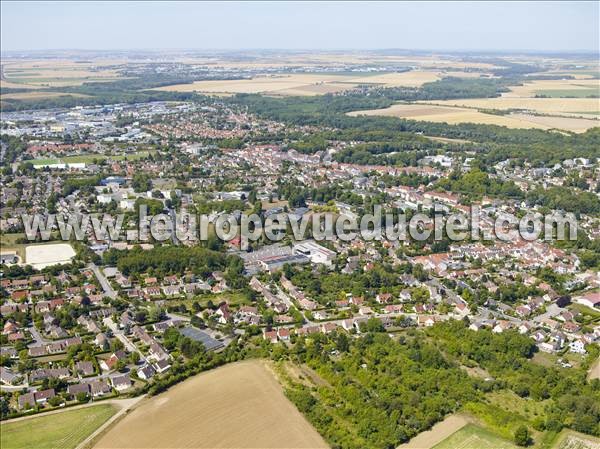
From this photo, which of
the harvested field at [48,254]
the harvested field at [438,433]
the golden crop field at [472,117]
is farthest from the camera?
the golden crop field at [472,117]

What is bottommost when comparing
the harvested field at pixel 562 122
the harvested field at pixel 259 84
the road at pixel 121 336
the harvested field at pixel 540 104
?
the road at pixel 121 336

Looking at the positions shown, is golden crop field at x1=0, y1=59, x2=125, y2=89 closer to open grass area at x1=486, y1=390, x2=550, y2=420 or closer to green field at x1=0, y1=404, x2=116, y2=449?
green field at x1=0, y1=404, x2=116, y2=449

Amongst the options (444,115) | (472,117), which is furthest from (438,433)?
(444,115)

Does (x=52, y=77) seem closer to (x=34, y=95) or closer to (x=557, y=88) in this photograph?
(x=34, y=95)

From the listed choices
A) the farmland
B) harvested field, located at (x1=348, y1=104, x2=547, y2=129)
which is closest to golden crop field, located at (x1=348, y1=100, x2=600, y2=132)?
harvested field, located at (x1=348, y1=104, x2=547, y2=129)

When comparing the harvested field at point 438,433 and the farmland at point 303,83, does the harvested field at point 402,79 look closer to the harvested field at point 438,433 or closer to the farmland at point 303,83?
the farmland at point 303,83

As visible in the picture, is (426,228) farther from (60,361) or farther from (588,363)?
(60,361)

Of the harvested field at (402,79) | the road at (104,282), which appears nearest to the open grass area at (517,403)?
the road at (104,282)
